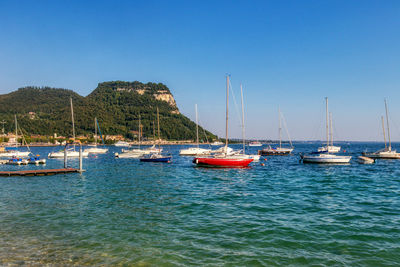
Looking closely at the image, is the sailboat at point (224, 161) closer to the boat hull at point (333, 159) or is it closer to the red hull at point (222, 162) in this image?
the red hull at point (222, 162)

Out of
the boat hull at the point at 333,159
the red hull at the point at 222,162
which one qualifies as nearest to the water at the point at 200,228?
the red hull at the point at 222,162

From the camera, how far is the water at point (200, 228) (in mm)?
10344

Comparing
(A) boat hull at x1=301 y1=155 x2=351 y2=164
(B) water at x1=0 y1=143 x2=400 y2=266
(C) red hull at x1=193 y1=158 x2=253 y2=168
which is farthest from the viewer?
(A) boat hull at x1=301 y1=155 x2=351 y2=164

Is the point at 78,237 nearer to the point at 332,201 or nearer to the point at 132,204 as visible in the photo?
the point at 132,204

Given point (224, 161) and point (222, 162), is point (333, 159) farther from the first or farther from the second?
point (222, 162)

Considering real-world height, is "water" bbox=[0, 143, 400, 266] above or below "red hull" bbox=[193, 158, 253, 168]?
below

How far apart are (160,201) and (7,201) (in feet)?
35.2

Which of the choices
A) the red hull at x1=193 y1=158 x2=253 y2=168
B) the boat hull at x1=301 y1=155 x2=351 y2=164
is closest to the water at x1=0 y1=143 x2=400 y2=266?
the red hull at x1=193 y1=158 x2=253 y2=168

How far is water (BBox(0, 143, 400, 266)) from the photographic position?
10344 millimetres

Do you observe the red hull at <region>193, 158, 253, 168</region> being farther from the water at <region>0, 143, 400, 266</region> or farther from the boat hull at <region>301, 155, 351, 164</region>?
the water at <region>0, 143, 400, 266</region>

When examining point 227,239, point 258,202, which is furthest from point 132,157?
point 227,239

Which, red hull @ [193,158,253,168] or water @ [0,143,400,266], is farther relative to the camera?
red hull @ [193,158,253,168]

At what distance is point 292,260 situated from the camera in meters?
10.1

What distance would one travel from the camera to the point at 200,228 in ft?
45.4
